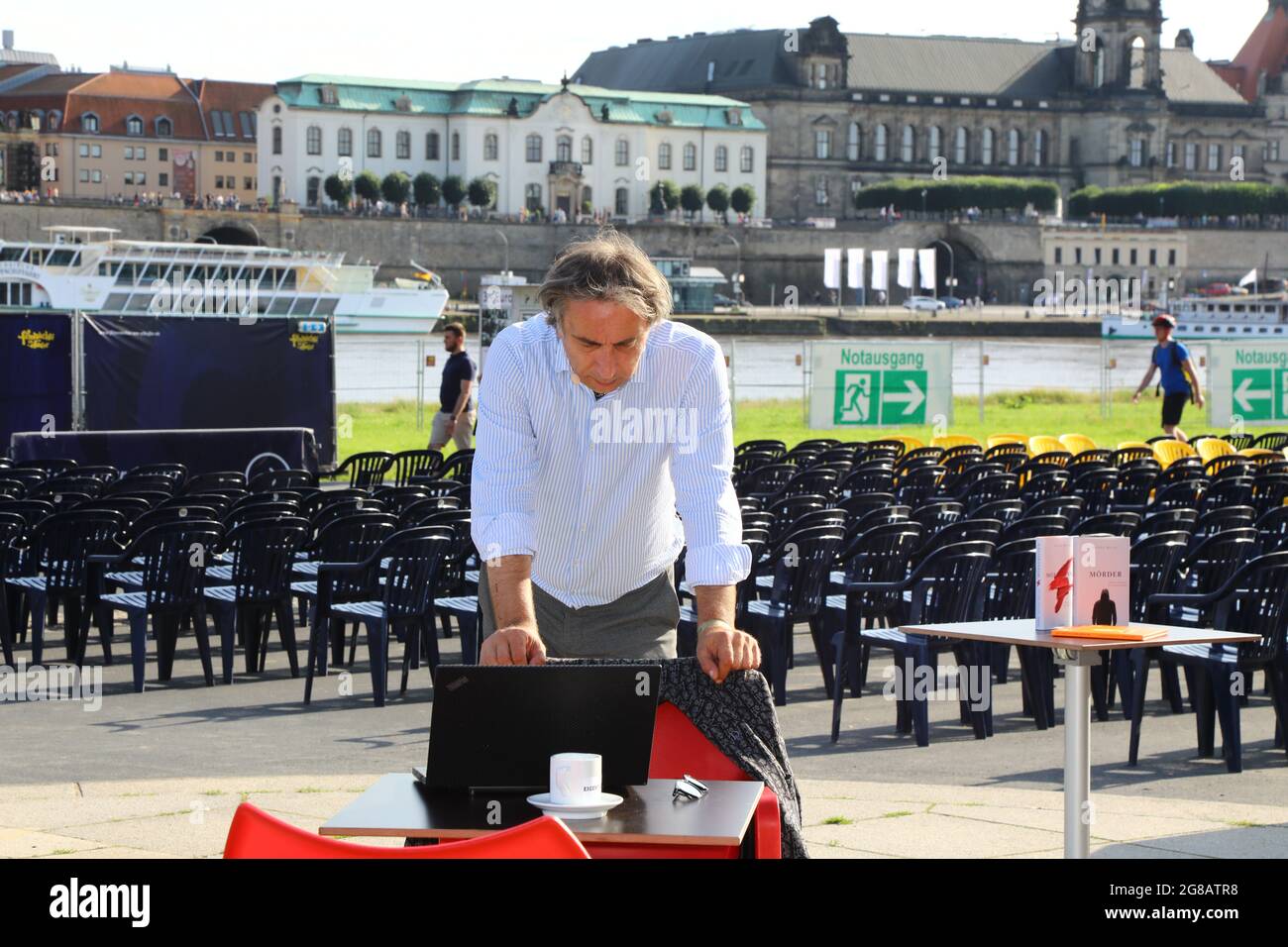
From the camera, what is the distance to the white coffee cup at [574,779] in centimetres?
331

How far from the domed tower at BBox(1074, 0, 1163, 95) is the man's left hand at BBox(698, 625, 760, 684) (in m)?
122

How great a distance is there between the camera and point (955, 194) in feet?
357

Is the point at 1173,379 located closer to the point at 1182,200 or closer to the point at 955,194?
the point at 955,194

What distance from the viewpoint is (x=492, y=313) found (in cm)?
2202

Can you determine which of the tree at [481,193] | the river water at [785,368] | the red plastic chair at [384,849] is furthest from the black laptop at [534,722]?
the tree at [481,193]

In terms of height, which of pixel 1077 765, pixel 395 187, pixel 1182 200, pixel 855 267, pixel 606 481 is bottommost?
pixel 1077 765

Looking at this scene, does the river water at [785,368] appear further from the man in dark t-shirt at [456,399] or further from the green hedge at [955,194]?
the green hedge at [955,194]

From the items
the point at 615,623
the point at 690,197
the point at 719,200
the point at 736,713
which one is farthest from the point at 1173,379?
the point at 719,200

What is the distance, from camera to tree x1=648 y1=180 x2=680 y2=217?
335 ft

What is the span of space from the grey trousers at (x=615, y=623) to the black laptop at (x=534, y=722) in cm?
67

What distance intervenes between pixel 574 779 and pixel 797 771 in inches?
161
